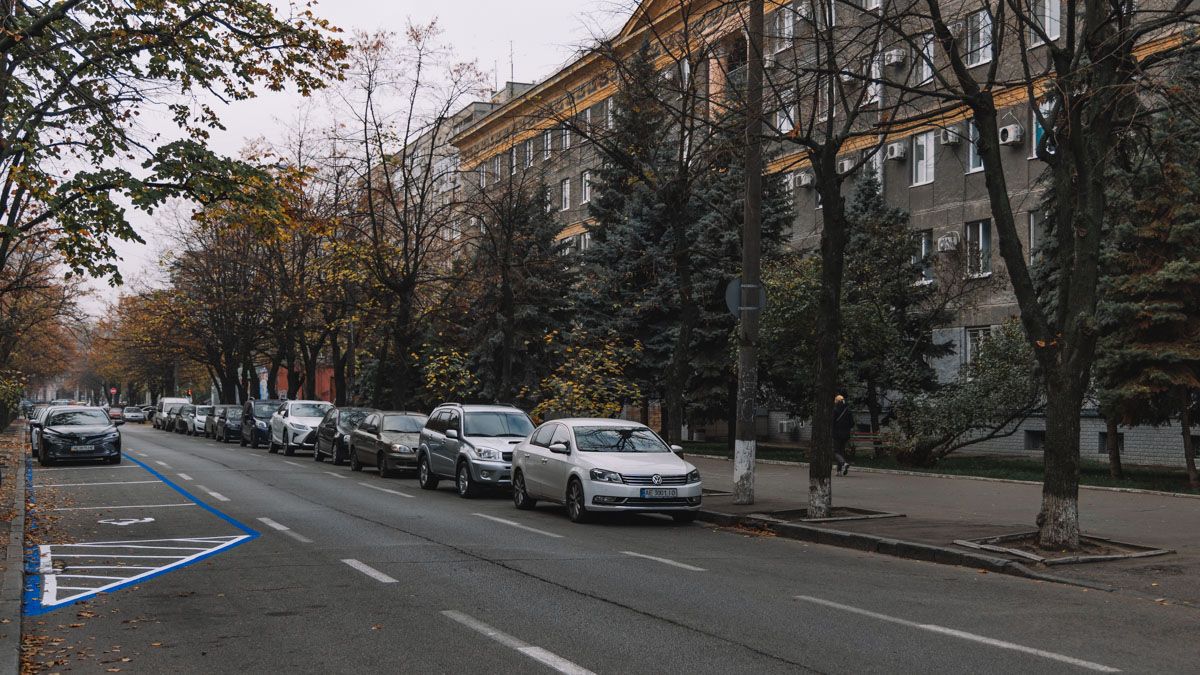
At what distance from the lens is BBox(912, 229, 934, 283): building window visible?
102ft

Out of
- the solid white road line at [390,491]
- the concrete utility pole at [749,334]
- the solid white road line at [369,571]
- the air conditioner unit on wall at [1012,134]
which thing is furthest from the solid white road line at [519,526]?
the air conditioner unit on wall at [1012,134]

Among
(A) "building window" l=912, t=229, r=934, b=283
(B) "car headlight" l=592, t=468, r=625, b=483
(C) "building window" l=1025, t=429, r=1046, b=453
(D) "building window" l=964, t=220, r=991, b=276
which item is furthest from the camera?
(C) "building window" l=1025, t=429, r=1046, b=453

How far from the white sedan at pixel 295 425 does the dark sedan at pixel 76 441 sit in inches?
254

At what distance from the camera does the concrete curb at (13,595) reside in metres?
7.19

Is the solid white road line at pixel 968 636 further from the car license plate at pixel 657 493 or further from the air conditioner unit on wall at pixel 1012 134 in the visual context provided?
the air conditioner unit on wall at pixel 1012 134

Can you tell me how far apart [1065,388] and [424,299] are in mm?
33089

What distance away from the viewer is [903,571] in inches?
457

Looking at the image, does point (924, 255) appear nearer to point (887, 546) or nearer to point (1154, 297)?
point (1154, 297)

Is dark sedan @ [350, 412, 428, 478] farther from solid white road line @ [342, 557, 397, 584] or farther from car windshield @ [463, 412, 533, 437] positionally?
solid white road line @ [342, 557, 397, 584]

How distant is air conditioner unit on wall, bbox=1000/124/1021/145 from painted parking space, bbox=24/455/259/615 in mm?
23678

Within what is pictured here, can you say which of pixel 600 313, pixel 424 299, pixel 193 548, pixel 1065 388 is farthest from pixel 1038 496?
pixel 424 299

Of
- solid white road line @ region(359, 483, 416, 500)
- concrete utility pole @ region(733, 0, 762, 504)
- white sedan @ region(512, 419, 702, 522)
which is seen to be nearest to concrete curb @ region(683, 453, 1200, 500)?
concrete utility pole @ region(733, 0, 762, 504)

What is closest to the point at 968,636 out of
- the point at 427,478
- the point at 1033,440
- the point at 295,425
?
the point at 427,478

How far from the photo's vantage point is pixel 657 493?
16.0m
